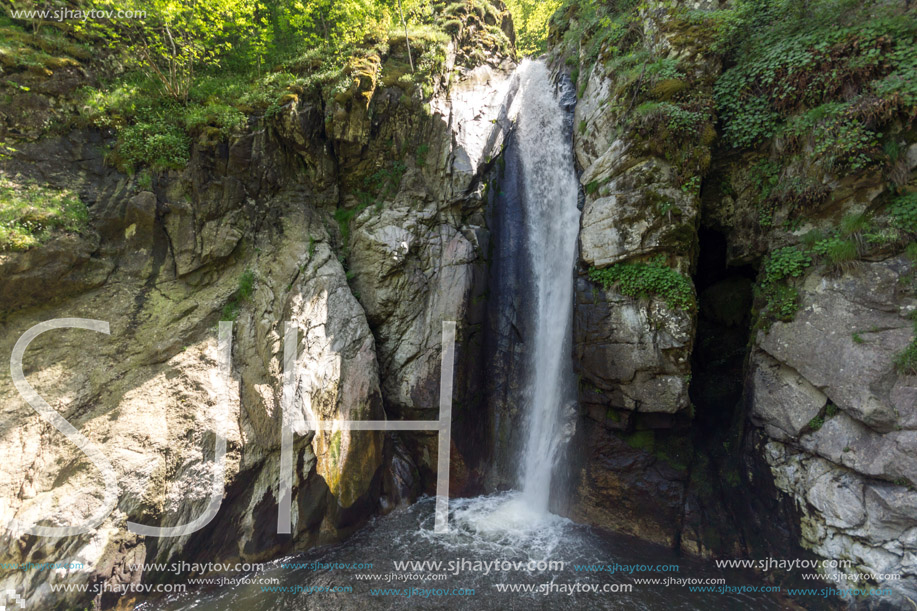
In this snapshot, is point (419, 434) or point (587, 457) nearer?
point (587, 457)

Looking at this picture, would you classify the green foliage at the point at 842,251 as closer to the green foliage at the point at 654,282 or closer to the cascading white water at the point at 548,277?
the green foliage at the point at 654,282

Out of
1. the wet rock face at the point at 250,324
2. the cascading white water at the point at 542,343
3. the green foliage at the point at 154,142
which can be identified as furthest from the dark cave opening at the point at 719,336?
the green foliage at the point at 154,142

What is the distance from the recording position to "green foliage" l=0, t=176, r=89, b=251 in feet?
18.5

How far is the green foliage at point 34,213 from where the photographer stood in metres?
5.64

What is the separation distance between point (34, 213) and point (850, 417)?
45.9 feet

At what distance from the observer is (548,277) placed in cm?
940

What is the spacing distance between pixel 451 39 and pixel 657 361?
11.8 m

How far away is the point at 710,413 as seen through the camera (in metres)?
7.56

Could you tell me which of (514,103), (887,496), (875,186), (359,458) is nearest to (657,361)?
(887,496)

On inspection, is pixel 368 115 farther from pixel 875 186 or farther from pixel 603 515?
pixel 603 515

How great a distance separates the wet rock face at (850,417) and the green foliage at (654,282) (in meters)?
1.59

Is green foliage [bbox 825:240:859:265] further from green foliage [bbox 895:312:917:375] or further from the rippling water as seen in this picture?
the rippling water

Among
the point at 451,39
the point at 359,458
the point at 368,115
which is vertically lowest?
the point at 359,458

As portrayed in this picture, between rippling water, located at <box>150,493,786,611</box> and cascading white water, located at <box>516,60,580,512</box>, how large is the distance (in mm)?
1252
